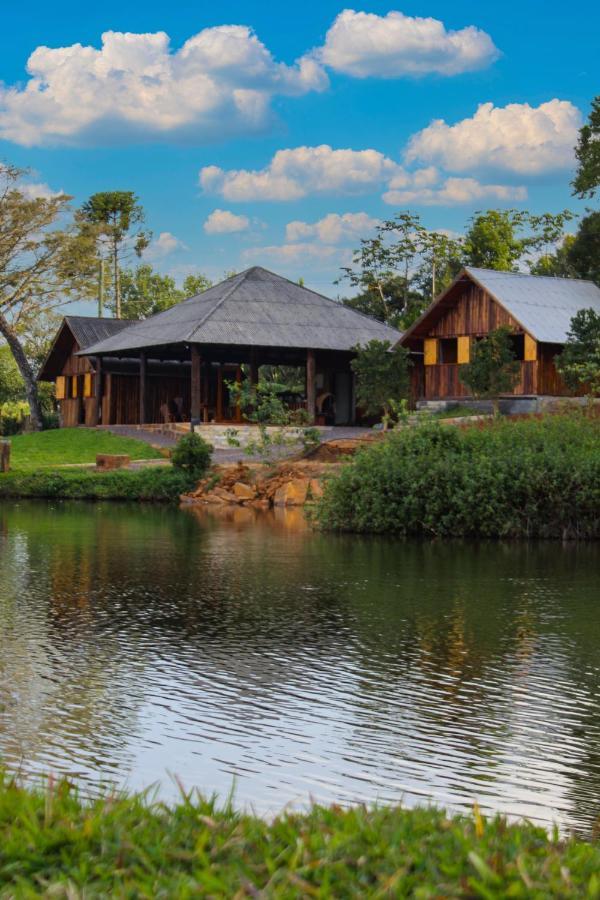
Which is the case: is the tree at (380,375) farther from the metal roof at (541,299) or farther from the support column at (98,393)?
the support column at (98,393)

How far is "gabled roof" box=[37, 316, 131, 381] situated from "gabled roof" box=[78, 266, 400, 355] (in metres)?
3.93

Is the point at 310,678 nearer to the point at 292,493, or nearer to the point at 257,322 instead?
the point at 292,493

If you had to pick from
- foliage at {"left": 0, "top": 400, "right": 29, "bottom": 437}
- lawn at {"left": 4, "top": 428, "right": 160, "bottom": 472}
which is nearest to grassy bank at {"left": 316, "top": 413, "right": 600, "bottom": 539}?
lawn at {"left": 4, "top": 428, "right": 160, "bottom": 472}

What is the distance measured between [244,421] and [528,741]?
38150 mm

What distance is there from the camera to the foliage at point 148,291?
82.4m

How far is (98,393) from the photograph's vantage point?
160 feet

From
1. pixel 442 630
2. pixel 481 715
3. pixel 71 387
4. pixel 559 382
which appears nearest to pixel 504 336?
pixel 559 382

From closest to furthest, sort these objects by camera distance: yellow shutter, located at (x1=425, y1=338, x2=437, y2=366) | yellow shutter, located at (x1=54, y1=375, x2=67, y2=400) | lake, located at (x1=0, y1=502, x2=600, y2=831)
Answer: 1. lake, located at (x1=0, y1=502, x2=600, y2=831)
2. yellow shutter, located at (x1=425, y1=338, x2=437, y2=366)
3. yellow shutter, located at (x1=54, y1=375, x2=67, y2=400)

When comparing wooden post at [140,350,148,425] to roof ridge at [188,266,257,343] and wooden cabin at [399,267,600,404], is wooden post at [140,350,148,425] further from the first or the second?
wooden cabin at [399,267,600,404]

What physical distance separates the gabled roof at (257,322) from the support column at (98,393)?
71cm

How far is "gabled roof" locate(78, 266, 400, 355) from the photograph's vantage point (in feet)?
140

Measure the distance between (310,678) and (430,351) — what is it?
3627 cm

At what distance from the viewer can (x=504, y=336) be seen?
→ 128ft

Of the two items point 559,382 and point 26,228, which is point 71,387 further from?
point 559,382
